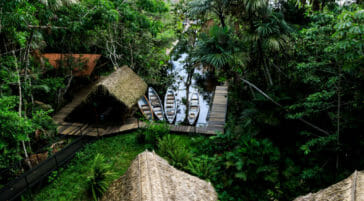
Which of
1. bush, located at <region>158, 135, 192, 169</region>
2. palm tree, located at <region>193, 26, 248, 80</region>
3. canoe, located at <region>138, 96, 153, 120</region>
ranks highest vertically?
palm tree, located at <region>193, 26, 248, 80</region>

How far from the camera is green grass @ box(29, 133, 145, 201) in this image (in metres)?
6.66

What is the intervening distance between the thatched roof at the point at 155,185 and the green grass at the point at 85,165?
2.57 meters

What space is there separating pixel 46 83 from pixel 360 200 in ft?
39.5

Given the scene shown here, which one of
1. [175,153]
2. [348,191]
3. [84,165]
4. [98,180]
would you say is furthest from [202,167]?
[84,165]

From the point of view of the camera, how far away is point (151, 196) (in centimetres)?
401

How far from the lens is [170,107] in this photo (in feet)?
44.8

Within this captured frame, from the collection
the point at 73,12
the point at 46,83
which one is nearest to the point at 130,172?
the point at 73,12

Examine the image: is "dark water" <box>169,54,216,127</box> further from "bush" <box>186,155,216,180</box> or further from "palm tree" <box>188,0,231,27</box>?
"palm tree" <box>188,0,231,27</box>

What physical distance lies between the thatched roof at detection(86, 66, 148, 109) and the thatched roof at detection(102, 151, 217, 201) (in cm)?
→ 599

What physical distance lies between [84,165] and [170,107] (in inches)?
264

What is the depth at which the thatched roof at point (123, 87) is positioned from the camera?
10.3 metres

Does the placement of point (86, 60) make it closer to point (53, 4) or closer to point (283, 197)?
point (53, 4)

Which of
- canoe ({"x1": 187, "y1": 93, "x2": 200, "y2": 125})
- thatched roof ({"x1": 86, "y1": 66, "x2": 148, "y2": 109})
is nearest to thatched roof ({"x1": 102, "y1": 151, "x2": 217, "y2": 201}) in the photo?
thatched roof ({"x1": 86, "y1": 66, "x2": 148, "y2": 109})

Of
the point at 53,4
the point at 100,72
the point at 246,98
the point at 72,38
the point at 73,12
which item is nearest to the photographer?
the point at 53,4
